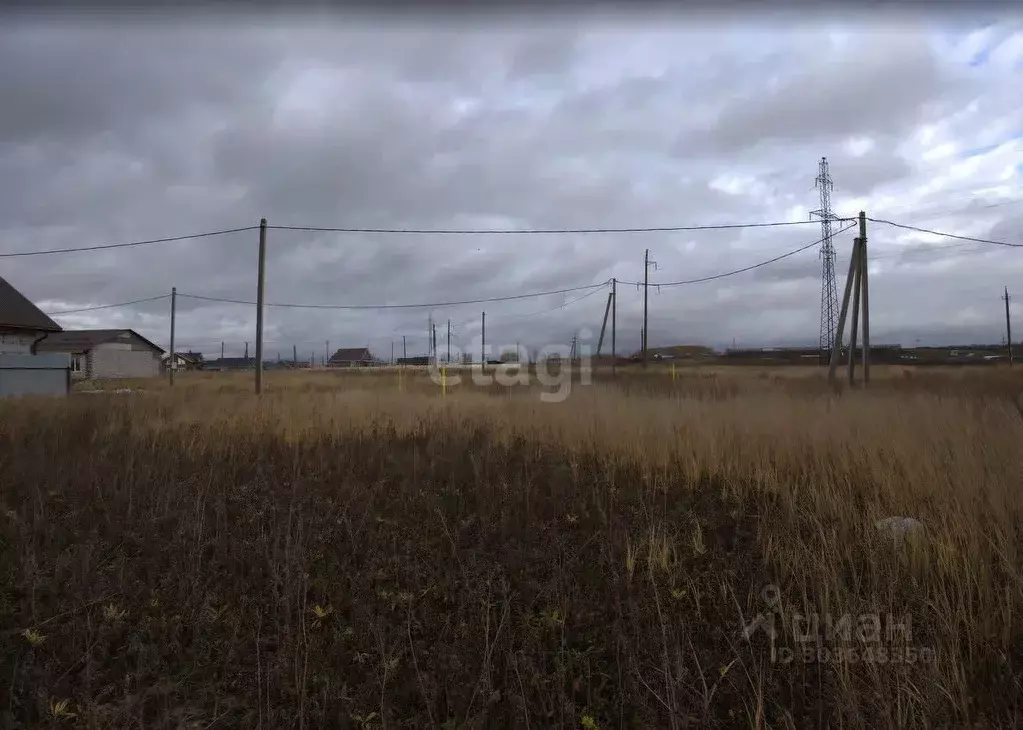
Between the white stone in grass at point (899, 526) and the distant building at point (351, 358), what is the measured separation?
98.4m

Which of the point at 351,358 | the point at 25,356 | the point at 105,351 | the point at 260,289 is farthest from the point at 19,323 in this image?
the point at 351,358

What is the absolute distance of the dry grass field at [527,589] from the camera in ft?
8.02

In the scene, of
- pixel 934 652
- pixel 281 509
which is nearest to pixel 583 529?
pixel 934 652

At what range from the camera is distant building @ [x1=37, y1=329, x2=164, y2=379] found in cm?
4809

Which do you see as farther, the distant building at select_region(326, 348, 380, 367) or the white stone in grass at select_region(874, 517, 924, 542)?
the distant building at select_region(326, 348, 380, 367)

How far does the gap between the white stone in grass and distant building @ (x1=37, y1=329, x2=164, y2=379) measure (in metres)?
59.8

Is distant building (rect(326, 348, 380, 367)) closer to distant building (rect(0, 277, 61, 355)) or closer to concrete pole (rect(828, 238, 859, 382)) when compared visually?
distant building (rect(0, 277, 61, 355))

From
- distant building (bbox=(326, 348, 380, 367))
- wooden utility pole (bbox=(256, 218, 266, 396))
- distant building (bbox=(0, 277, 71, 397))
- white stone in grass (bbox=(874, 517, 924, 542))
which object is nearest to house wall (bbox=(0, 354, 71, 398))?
distant building (bbox=(0, 277, 71, 397))

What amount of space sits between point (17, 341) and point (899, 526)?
27.4m

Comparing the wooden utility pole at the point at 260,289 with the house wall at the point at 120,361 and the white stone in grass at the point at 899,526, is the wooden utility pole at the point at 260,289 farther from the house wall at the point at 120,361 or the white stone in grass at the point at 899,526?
the house wall at the point at 120,361

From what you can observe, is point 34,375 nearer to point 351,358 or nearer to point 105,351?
point 105,351

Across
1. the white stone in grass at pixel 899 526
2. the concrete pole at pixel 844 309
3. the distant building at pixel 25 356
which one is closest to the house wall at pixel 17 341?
the distant building at pixel 25 356

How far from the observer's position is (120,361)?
50.3m

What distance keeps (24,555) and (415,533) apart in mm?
3022
